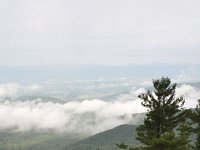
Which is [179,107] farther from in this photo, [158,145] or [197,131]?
[197,131]

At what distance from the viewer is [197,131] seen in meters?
57.8

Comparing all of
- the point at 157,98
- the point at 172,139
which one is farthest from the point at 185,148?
the point at 157,98

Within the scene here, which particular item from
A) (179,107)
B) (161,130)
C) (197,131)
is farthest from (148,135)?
(197,131)

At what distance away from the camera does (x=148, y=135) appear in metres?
46.4

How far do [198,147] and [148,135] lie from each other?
14515 millimetres

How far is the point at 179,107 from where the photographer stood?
4616 cm

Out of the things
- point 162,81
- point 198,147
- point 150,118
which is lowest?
point 198,147

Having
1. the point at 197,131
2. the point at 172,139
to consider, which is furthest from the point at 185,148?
the point at 197,131

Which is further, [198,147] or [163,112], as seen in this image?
[198,147]

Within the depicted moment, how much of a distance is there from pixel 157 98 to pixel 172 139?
4.68 meters

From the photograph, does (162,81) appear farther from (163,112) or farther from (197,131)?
(197,131)

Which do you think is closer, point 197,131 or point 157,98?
point 157,98

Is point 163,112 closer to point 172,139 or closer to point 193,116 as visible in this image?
point 172,139

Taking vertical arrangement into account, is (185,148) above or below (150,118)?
below
